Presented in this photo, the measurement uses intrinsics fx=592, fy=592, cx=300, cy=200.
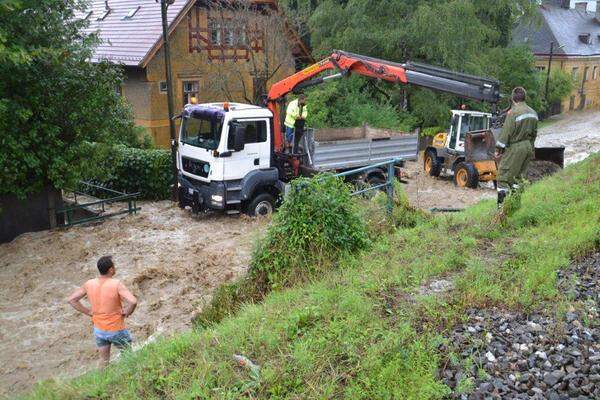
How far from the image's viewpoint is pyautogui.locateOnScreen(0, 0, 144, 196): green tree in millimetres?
11164

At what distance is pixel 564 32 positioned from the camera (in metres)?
46.9

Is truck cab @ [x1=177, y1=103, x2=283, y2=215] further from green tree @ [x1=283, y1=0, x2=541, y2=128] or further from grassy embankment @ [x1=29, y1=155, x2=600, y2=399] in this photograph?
green tree @ [x1=283, y1=0, x2=541, y2=128]

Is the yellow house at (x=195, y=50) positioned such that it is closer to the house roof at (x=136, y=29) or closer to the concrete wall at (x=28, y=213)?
the house roof at (x=136, y=29)

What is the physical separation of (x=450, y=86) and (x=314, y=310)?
7561mm

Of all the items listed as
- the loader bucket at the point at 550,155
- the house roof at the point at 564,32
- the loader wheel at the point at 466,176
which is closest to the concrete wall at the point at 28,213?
the loader wheel at the point at 466,176

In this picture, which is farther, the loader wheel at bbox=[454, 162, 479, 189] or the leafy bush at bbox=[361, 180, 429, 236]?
the loader wheel at bbox=[454, 162, 479, 189]

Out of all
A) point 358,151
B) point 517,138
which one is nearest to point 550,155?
point 358,151

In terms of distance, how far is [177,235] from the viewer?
41.0 feet

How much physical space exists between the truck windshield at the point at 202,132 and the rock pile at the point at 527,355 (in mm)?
8254

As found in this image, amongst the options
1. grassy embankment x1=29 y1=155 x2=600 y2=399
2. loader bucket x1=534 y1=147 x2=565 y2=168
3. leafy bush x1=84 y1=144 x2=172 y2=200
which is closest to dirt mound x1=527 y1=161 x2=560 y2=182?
loader bucket x1=534 y1=147 x2=565 y2=168

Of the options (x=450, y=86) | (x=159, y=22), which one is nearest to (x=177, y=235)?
(x=450, y=86)

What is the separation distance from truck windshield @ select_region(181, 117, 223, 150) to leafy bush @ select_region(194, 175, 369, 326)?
553 cm

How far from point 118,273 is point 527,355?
24.7 feet

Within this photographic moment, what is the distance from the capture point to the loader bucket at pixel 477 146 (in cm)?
1692
